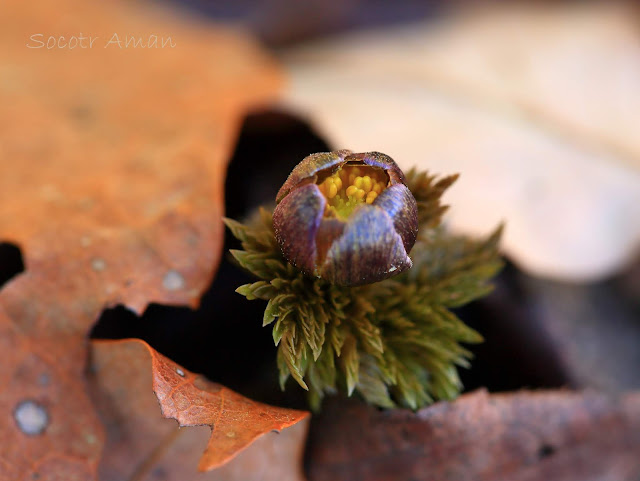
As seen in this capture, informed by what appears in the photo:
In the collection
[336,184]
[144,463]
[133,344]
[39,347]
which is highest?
[336,184]

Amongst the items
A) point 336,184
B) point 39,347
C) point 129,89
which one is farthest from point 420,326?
point 129,89

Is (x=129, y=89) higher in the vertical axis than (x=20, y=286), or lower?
higher

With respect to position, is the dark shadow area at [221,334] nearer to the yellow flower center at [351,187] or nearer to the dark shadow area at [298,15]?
the yellow flower center at [351,187]

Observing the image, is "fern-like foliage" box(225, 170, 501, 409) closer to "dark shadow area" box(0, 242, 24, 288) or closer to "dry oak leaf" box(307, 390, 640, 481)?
"dry oak leaf" box(307, 390, 640, 481)

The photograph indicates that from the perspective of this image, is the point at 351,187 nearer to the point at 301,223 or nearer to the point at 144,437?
the point at 301,223

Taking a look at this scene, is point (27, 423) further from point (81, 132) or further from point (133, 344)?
point (81, 132)

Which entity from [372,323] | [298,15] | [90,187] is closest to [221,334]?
[372,323]

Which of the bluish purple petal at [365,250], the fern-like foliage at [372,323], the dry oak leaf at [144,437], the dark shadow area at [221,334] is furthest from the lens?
the dark shadow area at [221,334]

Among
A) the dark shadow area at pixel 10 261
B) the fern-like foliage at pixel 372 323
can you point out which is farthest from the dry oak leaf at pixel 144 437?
the dark shadow area at pixel 10 261
